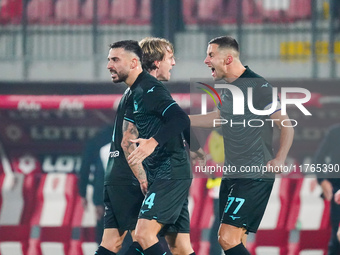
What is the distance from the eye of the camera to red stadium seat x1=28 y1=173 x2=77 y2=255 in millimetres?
6766

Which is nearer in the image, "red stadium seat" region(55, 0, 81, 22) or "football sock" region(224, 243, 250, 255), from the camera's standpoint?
"football sock" region(224, 243, 250, 255)

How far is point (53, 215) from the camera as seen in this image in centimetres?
693

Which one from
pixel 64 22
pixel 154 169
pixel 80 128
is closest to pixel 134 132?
pixel 154 169

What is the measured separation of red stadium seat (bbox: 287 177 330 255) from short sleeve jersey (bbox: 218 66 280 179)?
6.64 feet

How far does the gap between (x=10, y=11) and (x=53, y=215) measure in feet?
10.7

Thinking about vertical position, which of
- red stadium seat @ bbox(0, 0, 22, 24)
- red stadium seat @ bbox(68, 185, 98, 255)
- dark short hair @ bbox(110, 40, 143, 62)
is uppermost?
red stadium seat @ bbox(0, 0, 22, 24)

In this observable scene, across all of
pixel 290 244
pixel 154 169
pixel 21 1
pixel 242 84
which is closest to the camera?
pixel 154 169

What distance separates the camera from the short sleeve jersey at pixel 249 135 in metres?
4.68

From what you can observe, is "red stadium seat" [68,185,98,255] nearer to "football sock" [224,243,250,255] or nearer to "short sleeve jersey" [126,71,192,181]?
"short sleeve jersey" [126,71,192,181]

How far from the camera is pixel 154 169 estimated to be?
4.53 meters

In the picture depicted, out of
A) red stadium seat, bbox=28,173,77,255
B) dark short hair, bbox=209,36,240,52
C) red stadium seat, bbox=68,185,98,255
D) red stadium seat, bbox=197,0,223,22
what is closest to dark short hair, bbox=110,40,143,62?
dark short hair, bbox=209,36,240,52

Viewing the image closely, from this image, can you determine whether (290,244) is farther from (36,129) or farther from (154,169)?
(36,129)

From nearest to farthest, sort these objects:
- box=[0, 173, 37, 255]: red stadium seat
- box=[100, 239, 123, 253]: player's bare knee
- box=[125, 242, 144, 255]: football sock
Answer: box=[125, 242, 144, 255]: football sock
box=[100, 239, 123, 253]: player's bare knee
box=[0, 173, 37, 255]: red stadium seat

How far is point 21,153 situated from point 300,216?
306 cm
